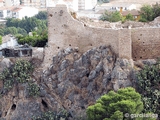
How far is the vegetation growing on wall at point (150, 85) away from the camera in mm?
33656

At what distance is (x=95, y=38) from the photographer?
1479 inches

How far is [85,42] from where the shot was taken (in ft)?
125

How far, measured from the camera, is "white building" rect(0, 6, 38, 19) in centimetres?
11044

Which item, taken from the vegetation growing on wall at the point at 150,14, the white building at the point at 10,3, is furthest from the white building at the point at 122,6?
the white building at the point at 10,3

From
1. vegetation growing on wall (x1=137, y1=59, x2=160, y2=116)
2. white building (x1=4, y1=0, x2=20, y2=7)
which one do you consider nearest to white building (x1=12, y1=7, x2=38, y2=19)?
white building (x1=4, y1=0, x2=20, y2=7)

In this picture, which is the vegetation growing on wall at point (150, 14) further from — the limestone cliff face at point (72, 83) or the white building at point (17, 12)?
the white building at point (17, 12)

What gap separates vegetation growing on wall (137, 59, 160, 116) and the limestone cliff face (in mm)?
871

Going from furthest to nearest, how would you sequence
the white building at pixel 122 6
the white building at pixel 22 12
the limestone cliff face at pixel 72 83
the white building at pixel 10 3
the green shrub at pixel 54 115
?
the white building at pixel 10 3 < the white building at pixel 22 12 < the white building at pixel 122 6 < the green shrub at pixel 54 115 < the limestone cliff face at pixel 72 83

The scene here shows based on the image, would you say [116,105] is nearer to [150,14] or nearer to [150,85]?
[150,85]

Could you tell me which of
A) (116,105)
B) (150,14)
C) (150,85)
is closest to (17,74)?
(150,85)

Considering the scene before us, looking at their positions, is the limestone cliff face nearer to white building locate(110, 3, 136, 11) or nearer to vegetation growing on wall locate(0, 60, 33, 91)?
vegetation growing on wall locate(0, 60, 33, 91)

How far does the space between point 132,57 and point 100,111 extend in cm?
586

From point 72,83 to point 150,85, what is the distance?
641 centimetres

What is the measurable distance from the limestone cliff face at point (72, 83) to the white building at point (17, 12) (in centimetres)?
7049
